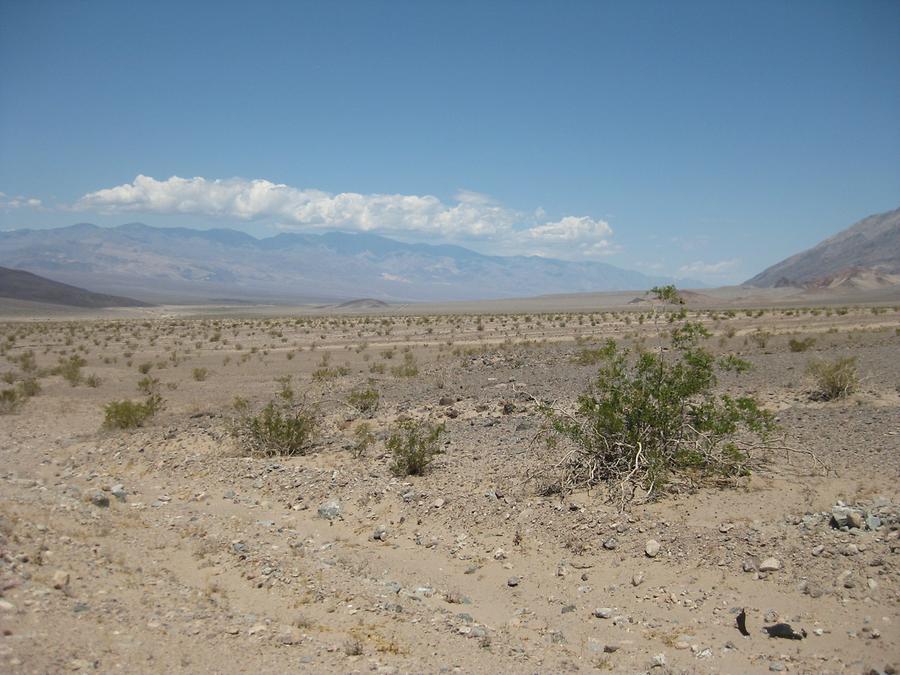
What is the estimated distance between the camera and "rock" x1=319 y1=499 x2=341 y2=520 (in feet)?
30.1

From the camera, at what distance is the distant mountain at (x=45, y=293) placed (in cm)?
13700

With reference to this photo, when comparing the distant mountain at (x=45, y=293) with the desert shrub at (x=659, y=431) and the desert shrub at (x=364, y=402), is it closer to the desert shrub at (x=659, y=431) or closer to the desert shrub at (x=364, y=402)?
the desert shrub at (x=364, y=402)

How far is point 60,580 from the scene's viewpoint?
237 inches

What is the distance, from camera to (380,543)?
8320 millimetres

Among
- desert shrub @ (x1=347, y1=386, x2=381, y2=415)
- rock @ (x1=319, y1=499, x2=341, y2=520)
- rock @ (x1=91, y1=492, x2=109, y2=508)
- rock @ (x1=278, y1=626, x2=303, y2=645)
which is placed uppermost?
desert shrub @ (x1=347, y1=386, x2=381, y2=415)

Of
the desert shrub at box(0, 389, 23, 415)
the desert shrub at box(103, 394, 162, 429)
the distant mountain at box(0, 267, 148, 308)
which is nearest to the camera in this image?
the desert shrub at box(103, 394, 162, 429)

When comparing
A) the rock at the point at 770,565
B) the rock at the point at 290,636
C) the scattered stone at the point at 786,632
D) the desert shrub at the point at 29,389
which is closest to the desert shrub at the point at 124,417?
the desert shrub at the point at 29,389

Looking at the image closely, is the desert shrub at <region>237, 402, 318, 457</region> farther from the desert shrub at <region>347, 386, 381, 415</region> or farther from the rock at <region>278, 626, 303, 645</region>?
the rock at <region>278, 626, 303, 645</region>

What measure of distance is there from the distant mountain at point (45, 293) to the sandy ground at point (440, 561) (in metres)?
144

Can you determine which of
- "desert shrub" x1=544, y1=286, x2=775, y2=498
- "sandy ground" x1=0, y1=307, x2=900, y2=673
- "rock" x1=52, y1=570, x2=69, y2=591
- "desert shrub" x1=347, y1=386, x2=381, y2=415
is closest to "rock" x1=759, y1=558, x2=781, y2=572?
"sandy ground" x1=0, y1=307, x2=900, y2=673

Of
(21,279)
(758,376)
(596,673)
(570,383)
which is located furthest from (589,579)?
(21,279)

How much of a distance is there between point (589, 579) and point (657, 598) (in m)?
0.76

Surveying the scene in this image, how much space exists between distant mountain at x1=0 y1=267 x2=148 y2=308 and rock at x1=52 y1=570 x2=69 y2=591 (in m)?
147

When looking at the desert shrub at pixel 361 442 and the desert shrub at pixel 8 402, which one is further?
the desert shrub at pixel 8 402
